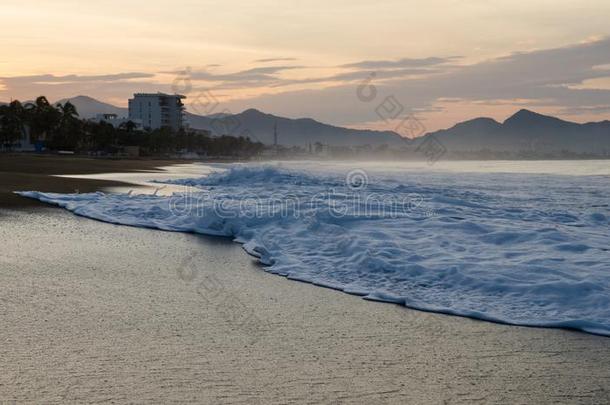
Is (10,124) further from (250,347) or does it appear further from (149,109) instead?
(250,347)

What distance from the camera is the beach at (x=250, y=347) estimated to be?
4.16 meters

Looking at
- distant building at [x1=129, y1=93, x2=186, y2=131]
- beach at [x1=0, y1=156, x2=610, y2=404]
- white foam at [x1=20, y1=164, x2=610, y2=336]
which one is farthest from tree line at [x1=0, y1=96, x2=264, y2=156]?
beach at [x1=0, y1=156, x2=610, y2=404]

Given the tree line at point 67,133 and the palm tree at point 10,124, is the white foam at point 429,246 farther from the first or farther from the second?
the tree line at point 67,133

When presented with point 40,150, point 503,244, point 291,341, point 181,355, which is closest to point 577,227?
point 503,244

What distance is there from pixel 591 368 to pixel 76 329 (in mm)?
4498

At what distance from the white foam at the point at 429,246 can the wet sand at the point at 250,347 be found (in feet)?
2.15

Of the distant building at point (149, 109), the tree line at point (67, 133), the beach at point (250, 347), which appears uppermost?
the distant building at point (149, 109)

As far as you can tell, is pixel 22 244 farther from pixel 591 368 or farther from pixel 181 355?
pixel 591 368

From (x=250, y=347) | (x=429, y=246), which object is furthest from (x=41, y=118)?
(x=250, y=347)

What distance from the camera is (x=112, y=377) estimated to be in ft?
14.1

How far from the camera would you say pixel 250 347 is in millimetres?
5129

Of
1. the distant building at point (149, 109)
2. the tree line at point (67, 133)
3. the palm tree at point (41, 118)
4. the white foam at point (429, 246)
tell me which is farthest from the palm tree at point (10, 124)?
the distant building at point (149, 109)

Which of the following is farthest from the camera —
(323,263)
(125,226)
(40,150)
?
(40,150)

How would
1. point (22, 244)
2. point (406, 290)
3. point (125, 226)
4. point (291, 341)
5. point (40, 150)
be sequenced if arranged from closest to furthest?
point (291, 341) < point (406, 290) < point (22, 244) < point (125, 226) < point (40, 150)
